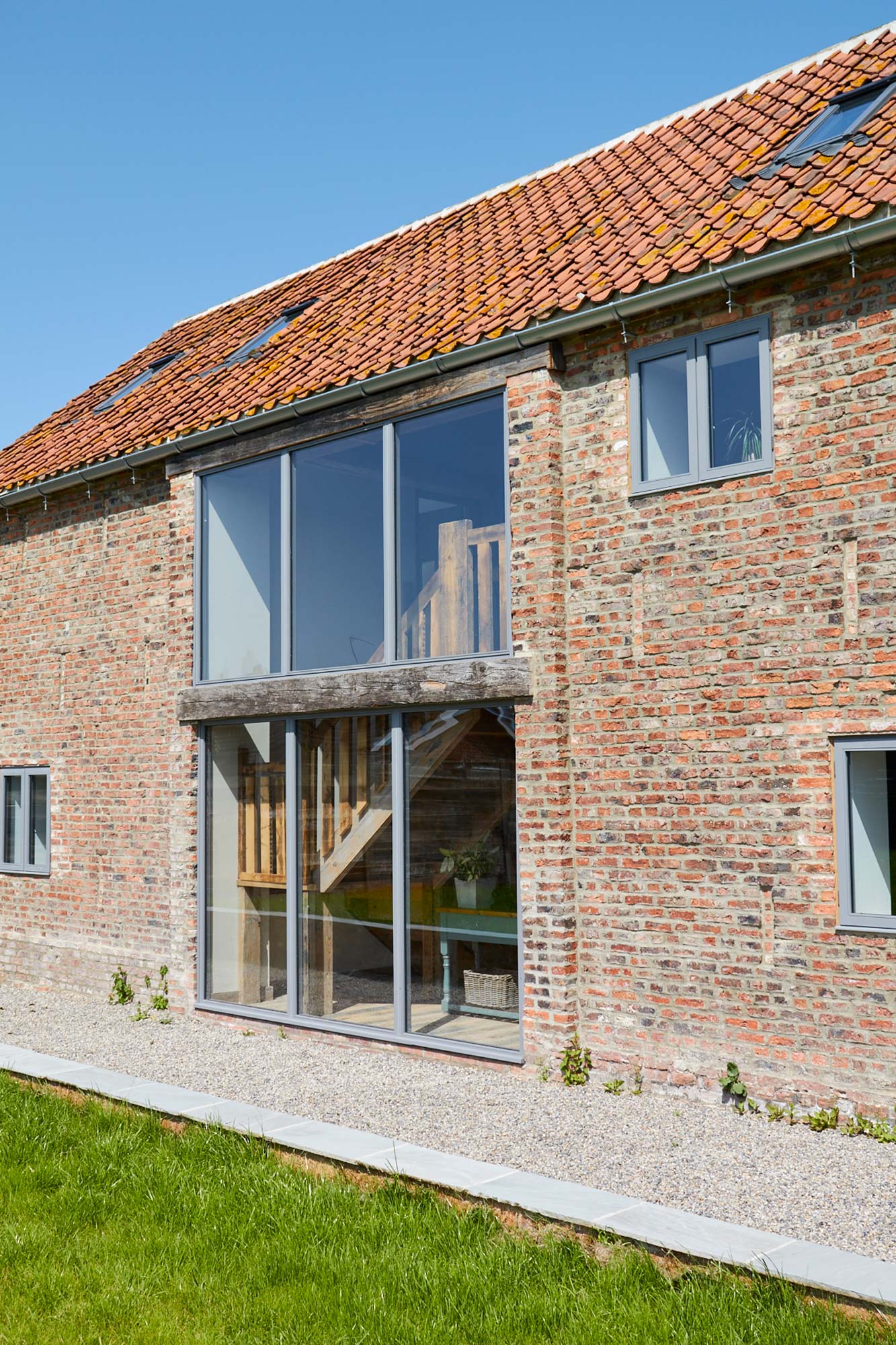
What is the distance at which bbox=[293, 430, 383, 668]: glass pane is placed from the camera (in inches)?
368

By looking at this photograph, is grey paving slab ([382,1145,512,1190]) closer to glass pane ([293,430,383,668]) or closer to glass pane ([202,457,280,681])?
glass pane ([293,430,383,668])

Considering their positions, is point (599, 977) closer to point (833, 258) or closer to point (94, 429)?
point (833, 258)

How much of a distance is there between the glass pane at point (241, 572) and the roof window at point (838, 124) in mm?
4655

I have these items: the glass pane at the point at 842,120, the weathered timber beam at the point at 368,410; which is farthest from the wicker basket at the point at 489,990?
the glass pane at the point at 842,120

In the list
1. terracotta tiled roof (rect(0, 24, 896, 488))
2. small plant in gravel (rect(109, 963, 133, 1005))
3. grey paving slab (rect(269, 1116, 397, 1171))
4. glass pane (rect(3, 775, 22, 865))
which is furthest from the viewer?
glass pane (rect(3, 775, 22, 865))

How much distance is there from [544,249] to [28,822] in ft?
25.9

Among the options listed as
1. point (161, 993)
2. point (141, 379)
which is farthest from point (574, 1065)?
point (141, 379)

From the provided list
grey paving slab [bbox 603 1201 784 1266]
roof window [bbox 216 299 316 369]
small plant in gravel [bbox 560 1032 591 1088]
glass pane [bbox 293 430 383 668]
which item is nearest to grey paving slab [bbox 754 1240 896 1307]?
grey paving slab [bbox 603 1201 784 1266]

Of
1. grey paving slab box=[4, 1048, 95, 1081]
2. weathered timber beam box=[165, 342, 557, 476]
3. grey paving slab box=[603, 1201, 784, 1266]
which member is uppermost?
weathered timber beam box=[165, 342, 557, 476]

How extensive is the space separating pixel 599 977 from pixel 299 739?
3.33m

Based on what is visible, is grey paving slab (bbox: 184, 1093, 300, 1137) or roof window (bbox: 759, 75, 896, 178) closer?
grey paving slab (bbox: 184, 1093, 300, 1137)

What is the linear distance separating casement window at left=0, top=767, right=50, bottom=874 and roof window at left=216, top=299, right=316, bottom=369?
4706mm

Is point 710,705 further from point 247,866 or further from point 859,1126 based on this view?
point 247,866

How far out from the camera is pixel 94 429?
41.4 feet
